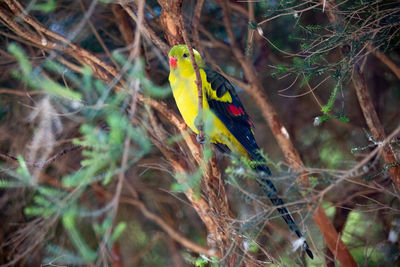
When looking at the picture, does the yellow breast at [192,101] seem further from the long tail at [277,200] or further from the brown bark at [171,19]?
the long tail at [277,200]

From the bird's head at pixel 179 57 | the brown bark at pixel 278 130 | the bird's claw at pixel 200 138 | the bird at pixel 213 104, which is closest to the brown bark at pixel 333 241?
the brown bark at pixel 278 130

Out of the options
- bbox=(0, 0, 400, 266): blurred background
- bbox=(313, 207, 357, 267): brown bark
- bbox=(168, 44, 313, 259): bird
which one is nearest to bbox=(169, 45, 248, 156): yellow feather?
bbox=(168, 44, 313, 259): bird

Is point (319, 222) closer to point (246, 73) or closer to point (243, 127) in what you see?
point (243, 127)

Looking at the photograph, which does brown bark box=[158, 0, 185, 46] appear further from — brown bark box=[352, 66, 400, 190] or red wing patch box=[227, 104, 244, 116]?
brown bark box=[352, 66, 400, 190]

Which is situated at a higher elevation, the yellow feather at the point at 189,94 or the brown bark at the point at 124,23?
the brown bark at the point at 124,23

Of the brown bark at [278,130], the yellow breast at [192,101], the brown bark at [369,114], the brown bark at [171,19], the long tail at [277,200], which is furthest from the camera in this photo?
the brown bark at [278,130]

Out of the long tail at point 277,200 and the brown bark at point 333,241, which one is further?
the brown bark at point 333,241

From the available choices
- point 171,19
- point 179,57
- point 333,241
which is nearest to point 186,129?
point 179,57

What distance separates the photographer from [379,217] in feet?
10.7

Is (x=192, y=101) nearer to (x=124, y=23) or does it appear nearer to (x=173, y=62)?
(x=173, y=62)

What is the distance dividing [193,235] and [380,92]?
224 centimetres

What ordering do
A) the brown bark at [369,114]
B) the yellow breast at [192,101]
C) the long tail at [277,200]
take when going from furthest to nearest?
the brown bark at [369,114] → the yellow breast at [192,101] → the long tail at [277,200]

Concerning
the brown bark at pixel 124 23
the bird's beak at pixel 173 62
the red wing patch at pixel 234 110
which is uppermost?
the brown bark at pixel 124 23

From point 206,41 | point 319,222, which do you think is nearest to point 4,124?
point 206,41
